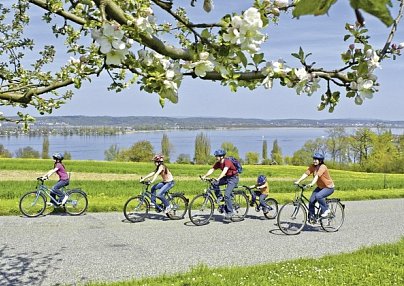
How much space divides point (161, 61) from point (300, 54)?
1.73ft

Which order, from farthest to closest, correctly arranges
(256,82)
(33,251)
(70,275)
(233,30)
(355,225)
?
1. (355,225)
2. (33,251)
3. (70,275)
4. (256,82)
5. (233,30)

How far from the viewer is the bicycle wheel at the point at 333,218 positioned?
1055 centimetres

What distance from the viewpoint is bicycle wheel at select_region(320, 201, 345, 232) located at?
1055 centimetres

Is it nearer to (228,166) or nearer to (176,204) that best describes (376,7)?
(228,166)

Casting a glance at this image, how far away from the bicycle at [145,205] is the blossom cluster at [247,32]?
9.82 metres

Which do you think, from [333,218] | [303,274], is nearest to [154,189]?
[333,218]

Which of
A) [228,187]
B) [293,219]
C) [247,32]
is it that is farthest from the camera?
[228,187]

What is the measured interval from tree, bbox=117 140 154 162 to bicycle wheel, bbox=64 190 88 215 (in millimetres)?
59765

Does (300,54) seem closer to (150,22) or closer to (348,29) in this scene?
(348,29)

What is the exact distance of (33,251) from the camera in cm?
802

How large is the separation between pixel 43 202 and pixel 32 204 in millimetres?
274

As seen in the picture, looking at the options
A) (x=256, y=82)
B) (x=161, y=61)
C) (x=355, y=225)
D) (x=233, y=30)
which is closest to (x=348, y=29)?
(x=256, y=82)

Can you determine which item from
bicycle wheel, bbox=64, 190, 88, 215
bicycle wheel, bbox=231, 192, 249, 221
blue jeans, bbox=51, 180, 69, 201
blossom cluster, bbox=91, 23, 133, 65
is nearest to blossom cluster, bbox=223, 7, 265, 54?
blossom cluster, bbox=91, 23, 133, 65

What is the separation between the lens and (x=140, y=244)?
8.77 metres
